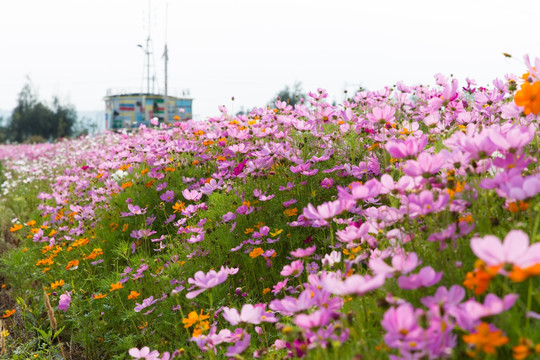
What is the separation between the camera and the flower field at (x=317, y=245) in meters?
1.15

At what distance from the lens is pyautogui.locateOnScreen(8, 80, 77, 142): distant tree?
39781mm

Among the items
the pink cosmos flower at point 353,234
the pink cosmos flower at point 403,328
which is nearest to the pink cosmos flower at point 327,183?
the pink cosmos flower at point 353,234

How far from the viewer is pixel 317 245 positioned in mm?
2818

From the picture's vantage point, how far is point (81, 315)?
3.11 metres

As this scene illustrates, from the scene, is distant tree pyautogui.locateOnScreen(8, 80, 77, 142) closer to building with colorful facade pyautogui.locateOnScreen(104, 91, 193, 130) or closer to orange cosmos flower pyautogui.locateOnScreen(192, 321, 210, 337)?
building with colorful facade pyautogui.locateOnScreen(104, 91, 193, 130)

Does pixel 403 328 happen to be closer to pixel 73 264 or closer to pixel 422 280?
pixel 422 280

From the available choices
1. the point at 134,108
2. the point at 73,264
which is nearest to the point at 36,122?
the point at 134,108

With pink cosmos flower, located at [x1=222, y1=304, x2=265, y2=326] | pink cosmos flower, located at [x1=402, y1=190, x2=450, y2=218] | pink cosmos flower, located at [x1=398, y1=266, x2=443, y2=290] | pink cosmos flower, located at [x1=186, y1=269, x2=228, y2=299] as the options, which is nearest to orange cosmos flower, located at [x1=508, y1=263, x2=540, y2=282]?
pink cosmos flower, located at [x1=398, y1=266, x2=443, y2=290]

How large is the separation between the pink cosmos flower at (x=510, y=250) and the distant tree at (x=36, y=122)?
4246 centimetres

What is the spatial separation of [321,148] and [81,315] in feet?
6.92

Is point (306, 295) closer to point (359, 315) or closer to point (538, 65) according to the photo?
point (359, 315)

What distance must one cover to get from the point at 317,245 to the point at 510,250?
1.90 metres

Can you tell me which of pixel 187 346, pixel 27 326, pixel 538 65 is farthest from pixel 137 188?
pixel 538 65

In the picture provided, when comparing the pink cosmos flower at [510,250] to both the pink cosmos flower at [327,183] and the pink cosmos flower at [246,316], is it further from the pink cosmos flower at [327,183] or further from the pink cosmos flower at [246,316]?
the pink cosmos flower at [327,183]
